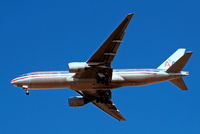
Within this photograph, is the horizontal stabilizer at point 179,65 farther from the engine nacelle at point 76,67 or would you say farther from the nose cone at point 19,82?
the nose cone at point 19,82

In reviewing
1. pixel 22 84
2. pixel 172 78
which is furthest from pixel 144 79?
pixel 22 84

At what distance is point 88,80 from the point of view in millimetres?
56844

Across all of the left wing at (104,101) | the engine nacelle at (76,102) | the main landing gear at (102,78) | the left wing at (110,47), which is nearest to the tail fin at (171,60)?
the left wing at (104,101)

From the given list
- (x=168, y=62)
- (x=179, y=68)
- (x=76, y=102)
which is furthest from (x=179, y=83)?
(x=76, y=102)

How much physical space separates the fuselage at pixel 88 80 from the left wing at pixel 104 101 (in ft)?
15.2

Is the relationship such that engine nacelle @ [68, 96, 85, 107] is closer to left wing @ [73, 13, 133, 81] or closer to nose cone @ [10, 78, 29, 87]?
left wing @ [73, 13, 133, 81]

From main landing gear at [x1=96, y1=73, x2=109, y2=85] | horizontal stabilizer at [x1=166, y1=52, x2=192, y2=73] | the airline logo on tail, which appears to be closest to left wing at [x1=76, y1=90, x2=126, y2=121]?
main landing gear at [x1=96, y1=73, x2=109, y2=85]

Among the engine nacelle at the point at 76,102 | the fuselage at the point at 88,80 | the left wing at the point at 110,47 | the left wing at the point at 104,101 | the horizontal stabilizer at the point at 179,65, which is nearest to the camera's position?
the left wing at the point at 110,47

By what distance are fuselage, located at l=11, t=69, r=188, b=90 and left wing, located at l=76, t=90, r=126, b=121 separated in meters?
4.64

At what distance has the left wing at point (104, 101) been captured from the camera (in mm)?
62469

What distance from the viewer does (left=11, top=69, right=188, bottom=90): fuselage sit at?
57094 millimetres

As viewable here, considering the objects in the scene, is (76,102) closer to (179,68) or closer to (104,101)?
(104,101)

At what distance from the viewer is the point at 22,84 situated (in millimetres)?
57719

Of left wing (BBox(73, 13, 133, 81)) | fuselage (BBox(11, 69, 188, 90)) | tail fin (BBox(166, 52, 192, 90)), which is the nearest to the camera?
left wing (BBox(73, 13, 133, 81))
